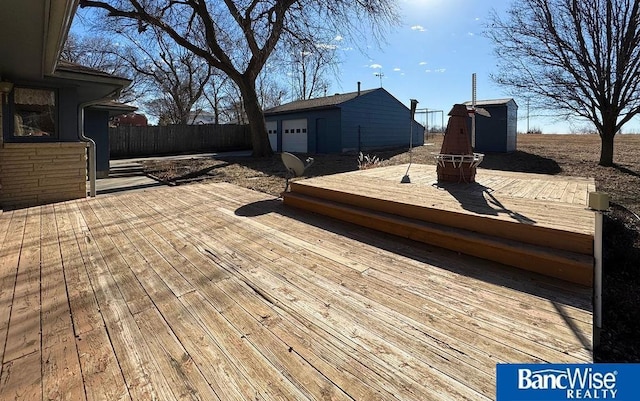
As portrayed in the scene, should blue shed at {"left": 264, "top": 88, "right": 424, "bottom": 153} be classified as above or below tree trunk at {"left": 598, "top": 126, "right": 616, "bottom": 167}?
above

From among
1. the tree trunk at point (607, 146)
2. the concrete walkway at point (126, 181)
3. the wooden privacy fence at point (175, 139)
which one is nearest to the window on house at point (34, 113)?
the concrete walkway at point (126, 181)

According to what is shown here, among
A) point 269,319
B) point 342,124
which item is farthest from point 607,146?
point 269,319

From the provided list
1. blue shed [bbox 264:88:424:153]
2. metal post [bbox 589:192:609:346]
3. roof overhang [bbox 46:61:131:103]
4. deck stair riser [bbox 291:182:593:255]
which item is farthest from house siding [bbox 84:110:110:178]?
metal post [bbox 589:192:609:346]

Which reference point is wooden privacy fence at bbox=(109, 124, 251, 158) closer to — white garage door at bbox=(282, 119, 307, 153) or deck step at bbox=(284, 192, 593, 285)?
white garage door at bbox=(282, 119, 307, 153)

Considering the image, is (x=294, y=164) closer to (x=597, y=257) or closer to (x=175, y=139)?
(x=597, y=257)

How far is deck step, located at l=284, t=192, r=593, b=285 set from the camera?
2414 millimetres

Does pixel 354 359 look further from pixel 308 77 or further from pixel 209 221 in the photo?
pixel 308 77

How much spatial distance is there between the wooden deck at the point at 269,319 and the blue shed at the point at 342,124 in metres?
13.4

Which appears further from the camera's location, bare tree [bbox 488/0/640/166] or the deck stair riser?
bare tree [bbox 488/0/640/166]

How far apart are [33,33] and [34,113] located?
3.01 m

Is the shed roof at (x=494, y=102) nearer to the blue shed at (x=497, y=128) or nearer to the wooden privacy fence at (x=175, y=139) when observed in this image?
the blue shed at (x=497, y=128)

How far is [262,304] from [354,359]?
0.78 m

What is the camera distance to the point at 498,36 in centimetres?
1102

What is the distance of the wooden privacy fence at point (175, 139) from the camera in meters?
16.2
